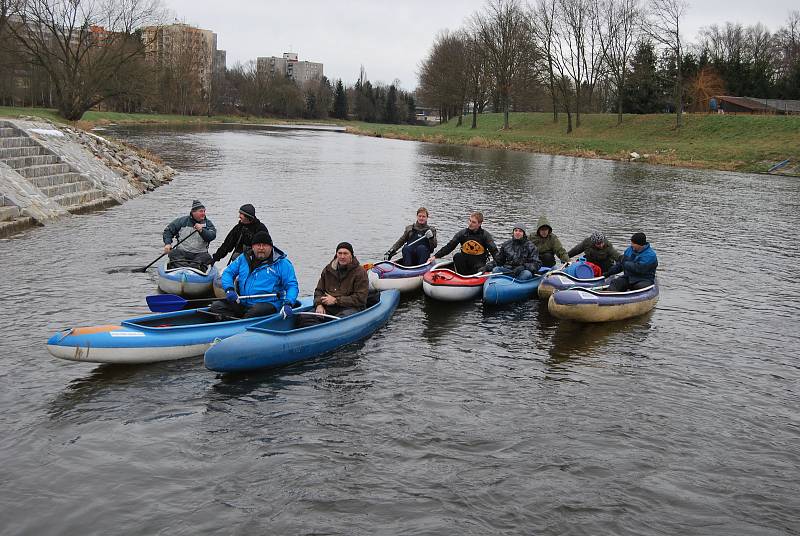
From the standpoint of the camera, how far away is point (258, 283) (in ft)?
32.4

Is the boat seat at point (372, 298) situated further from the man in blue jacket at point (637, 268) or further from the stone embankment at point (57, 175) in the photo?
the stone embankment at point (57, 175)

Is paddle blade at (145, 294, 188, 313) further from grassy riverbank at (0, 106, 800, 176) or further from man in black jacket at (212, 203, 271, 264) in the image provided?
grassy riverbank at (0, 106, 800, 176)

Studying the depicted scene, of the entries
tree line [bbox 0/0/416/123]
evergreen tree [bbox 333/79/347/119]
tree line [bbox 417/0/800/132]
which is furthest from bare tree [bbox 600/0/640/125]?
evergreen tree [bbox 333/79/347/119]

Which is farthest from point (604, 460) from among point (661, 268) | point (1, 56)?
point (1, 56)

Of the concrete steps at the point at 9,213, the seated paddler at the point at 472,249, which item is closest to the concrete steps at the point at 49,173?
the concrete steps at the point at 9,213

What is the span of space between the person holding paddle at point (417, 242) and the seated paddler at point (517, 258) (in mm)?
1245

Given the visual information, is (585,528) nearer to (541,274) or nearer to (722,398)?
(722,398)

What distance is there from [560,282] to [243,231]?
566 cm

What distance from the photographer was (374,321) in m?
10.8

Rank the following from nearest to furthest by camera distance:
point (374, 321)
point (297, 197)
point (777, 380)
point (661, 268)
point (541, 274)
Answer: point (777, 380), point (374, 321), point (541, 274), point (661, 268), point (297, 197)

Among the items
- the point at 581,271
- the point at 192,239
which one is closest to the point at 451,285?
the point at 581,271

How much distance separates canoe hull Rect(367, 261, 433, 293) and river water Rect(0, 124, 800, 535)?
392 mm

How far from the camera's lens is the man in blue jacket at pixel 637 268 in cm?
1234

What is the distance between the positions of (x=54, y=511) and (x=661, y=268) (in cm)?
1409
